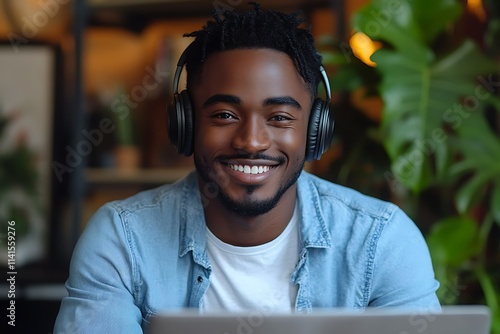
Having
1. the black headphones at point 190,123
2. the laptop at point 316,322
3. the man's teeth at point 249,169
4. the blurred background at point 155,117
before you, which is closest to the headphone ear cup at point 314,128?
the black headphones at point 190,123

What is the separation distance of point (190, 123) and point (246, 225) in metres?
0.23

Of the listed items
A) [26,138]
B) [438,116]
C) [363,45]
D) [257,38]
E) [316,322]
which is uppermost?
[363,45]

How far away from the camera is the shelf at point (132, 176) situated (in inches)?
93.9

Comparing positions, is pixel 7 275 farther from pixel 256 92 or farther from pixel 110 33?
pixel 256 92

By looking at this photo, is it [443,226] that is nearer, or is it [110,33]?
[443,226]

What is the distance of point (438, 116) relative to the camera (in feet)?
5.91

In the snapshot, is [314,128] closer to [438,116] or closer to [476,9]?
[438,116]

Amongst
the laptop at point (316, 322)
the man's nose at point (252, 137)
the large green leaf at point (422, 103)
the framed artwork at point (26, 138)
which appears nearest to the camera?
the laptop at point (316, 322)

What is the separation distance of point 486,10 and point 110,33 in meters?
1.36

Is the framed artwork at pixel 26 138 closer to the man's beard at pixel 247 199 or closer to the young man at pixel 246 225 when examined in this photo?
the young man at pixel 246 225

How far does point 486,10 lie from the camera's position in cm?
210

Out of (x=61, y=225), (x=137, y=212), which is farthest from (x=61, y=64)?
(x=137, y=212)

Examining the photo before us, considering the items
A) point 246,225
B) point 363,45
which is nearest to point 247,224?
point 246,225

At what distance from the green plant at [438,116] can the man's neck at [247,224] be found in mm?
593
